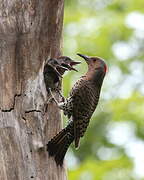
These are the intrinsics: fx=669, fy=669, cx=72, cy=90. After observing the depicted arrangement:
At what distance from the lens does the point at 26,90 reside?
5.43 m

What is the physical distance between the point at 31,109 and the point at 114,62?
5.51 metres

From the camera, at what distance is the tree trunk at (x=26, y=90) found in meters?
5.23

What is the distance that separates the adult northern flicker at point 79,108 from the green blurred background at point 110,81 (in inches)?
103

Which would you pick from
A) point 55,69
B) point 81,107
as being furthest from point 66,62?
point 81,107

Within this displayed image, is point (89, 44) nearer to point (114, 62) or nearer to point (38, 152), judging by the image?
point (114, 62)

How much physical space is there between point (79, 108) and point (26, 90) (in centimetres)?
76

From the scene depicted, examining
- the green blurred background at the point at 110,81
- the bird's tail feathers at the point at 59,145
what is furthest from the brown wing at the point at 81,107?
the green blurred background at the point at 110,81

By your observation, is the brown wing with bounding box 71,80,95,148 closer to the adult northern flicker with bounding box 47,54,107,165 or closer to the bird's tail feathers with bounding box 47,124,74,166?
the adult northern flicker with bounding box 47,54,107,165

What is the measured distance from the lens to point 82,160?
11.7m

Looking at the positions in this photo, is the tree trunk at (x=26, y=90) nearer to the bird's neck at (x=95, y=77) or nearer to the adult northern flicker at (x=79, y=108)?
the adult northern flicker at (x=79, y=108)

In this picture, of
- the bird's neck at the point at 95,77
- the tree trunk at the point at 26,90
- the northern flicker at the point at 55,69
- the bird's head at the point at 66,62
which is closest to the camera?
the tree trunk at the point at 26,90

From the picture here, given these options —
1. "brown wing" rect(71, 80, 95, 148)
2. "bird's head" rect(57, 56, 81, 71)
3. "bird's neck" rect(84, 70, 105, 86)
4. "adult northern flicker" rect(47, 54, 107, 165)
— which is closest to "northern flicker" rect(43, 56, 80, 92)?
"bird's head" rect(57, 56, 81, 71)

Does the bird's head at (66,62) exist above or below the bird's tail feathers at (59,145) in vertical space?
above

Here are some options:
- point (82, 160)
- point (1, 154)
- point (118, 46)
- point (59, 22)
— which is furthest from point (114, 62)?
point (1, 154)
